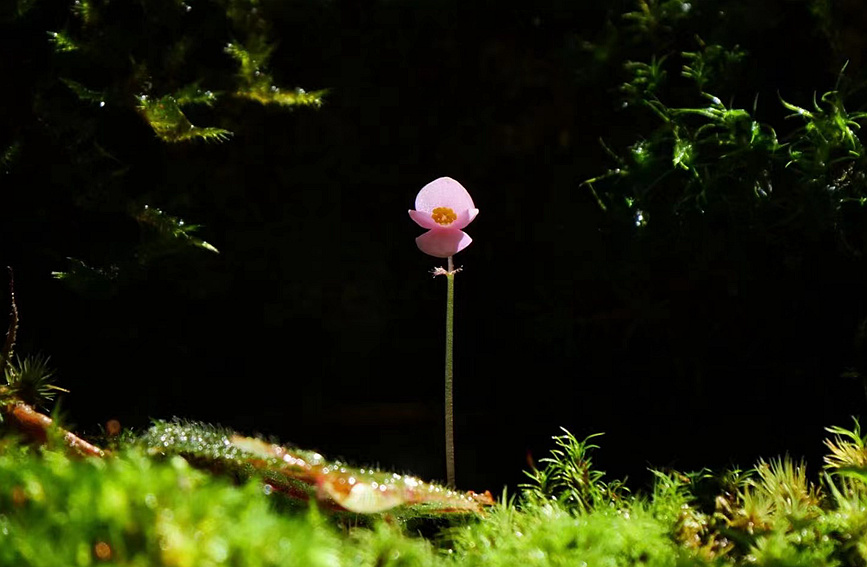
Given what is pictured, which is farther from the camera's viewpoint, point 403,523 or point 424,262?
point 424,262

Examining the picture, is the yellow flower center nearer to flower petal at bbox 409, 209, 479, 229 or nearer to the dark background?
flower petal at bbox 409, 209, 479, 229

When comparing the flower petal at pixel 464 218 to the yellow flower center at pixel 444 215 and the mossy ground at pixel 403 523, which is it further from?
the mossy ground at pixel 403 523

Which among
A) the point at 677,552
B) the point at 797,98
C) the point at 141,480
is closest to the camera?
the point at 141,480

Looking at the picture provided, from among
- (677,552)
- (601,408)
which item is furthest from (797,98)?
(677,552)

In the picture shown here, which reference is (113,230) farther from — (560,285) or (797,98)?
(797,98)

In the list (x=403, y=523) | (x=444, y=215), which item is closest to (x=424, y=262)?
(x=444, y=215)

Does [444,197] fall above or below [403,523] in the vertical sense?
above

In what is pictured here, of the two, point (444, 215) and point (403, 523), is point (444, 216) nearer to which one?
point (444, 215)
